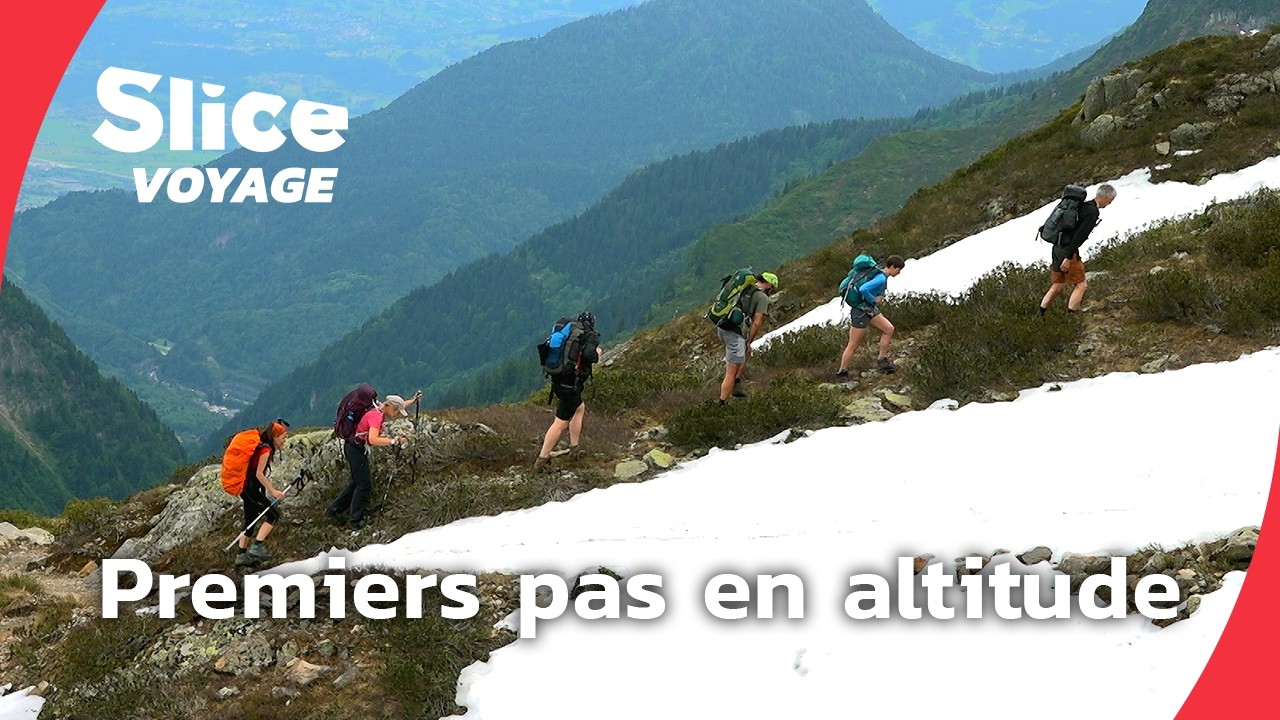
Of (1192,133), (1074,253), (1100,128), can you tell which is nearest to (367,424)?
(1074,253)

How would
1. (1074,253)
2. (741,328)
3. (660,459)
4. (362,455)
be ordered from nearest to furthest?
(362,455), (660,459), (741,328), (1074,253)

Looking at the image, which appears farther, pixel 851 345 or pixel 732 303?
pixel 851 345

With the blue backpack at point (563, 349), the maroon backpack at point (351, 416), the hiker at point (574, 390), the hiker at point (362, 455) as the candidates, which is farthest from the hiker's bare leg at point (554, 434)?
the maroon backpack at point (351, 416)

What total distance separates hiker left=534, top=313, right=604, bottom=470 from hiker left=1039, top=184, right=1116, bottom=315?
741cm

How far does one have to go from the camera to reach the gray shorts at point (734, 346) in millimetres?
14172

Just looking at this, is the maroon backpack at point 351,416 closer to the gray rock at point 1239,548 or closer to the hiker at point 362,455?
the hiker at point 362,455

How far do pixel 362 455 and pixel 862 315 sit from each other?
7882 mm

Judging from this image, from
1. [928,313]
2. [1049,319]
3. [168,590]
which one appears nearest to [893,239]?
[928,313]

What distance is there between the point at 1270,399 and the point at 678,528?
6899mm

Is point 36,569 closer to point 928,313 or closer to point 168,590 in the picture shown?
point 168,590

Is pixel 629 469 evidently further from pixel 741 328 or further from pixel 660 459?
pixel 741 328

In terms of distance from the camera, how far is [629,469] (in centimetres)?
1314

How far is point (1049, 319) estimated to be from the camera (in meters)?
14.3

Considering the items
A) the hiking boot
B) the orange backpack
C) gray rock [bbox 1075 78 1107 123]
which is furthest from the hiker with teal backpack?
gray rock [bbox 1075 78 1107 123]
